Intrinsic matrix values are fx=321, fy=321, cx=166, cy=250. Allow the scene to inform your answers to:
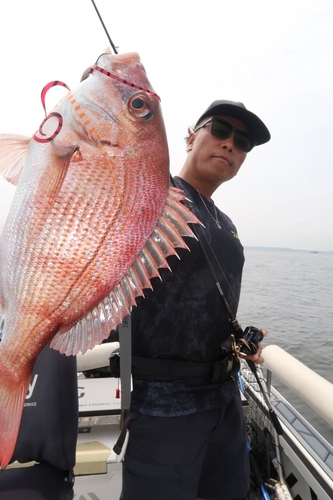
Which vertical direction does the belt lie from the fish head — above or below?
below

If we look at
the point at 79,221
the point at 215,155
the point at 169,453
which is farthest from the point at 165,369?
the point at 215,155

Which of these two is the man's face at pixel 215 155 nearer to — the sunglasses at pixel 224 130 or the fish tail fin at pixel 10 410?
the sunglasses at pixel 224 130

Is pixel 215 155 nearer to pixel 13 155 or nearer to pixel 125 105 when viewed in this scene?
pixel 125 105

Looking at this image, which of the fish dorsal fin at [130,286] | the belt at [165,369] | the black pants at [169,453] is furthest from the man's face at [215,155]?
the black pants at [169,453]

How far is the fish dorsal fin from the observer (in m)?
1.12

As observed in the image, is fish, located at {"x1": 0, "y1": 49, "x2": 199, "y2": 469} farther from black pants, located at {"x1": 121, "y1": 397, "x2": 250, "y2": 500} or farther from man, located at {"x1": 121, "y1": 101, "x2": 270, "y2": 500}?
black pants, located at {"x1": 121, "y1": 397, "x2": 250, "y2": 500}

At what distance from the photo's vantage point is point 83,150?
3.53ft

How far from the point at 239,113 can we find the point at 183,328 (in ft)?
4.68

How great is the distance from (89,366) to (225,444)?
1617 mm

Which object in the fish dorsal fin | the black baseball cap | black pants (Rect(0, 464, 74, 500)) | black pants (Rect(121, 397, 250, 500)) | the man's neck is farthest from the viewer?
the man's neck

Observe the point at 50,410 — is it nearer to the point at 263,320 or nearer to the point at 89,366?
the point at 89,366

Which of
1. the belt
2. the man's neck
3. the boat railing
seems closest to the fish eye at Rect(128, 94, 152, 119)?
the man's neck

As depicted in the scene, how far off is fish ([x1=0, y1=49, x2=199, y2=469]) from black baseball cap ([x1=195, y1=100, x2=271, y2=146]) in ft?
3.40

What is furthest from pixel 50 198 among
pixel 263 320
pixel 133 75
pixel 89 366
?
pixel 263 320
